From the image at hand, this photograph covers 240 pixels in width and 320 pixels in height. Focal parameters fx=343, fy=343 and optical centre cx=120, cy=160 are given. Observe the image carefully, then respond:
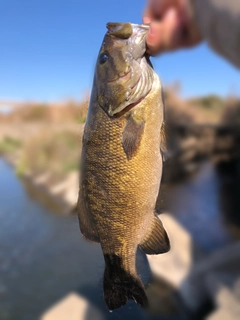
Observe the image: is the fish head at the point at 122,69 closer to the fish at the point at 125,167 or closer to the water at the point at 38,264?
the fish at the point at 125,167

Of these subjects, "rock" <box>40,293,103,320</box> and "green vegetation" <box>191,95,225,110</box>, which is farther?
"green vegetation" <box>191,95,225,110</box>

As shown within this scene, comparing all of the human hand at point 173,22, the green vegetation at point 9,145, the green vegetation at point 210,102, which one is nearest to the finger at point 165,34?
the human hand at point 173,22

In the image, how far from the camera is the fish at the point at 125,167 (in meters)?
0.99

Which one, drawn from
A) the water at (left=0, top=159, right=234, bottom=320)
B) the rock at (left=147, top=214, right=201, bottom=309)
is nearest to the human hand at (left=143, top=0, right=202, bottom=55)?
the water at (left=0, top=159, right=234, bottom=320)

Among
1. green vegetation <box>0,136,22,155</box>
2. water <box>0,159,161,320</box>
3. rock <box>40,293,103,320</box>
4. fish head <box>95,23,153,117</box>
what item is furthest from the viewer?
green vegetation <box>0,136,22,155</box>

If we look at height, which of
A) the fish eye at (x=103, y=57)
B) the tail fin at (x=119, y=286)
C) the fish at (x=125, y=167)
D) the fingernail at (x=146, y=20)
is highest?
the fingernail at (x=146, y=20)

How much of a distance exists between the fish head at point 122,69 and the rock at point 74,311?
3399 mm

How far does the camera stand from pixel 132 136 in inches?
39.9

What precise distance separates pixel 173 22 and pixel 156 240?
0.75 m

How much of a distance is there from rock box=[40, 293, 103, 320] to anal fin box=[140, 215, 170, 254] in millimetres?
3253

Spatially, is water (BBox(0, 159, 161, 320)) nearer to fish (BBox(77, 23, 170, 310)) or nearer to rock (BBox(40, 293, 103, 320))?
rock (BBox(40, 293, 103, 320))

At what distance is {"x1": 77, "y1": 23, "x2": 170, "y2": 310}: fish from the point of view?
991 millimetres

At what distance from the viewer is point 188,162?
52.7 feet

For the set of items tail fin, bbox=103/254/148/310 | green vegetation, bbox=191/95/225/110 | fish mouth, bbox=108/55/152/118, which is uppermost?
fish mouth, bbox=108/55/152/118
